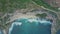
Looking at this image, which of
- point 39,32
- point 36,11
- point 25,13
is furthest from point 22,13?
point 39,32

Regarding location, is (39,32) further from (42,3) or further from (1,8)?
(1,8)

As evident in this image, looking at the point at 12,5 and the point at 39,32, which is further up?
the point at 12,5

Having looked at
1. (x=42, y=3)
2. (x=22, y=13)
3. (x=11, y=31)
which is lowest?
(x=11, y=31)

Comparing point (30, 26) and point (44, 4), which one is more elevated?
point (44, 4)

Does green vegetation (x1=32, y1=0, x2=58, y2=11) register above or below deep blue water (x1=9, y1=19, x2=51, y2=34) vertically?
above

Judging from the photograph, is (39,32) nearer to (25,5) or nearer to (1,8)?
(25,5)

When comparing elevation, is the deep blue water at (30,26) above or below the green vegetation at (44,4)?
below

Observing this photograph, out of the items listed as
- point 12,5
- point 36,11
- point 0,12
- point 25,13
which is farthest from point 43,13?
point 0,12
